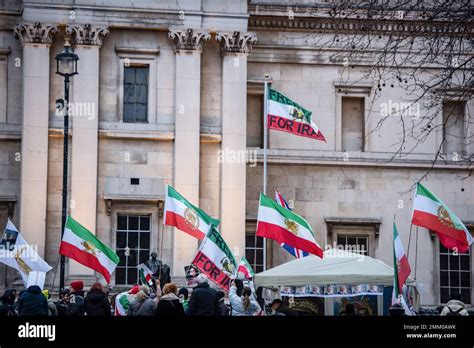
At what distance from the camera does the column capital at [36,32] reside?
3747 centimetres

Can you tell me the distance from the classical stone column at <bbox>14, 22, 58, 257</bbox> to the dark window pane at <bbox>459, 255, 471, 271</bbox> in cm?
1290

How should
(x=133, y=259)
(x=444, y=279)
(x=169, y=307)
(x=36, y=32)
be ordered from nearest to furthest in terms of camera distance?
(x=169, y=307) < (x=36, y=32) < (x=133, y=259) < (x=444, y=279)

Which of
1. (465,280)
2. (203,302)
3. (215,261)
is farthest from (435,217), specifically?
(465,280)

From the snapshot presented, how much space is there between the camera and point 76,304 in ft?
86.8

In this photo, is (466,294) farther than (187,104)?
Yes

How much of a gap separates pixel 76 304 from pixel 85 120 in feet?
40.0

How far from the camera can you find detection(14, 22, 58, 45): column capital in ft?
123

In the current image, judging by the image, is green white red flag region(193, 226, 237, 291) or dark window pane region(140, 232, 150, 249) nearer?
green white red flag region(193, 226, 237, 291)

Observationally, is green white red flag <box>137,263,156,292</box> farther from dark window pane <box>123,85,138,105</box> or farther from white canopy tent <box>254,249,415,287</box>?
dark window pane <box>123,85,138,105</box>

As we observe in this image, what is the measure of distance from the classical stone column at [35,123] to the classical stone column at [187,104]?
364cm

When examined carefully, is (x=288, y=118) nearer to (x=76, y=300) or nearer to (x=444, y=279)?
(x=444, y=279)

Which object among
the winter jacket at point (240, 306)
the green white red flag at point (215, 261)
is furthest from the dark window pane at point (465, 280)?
the winter jacket at point (240, 306)

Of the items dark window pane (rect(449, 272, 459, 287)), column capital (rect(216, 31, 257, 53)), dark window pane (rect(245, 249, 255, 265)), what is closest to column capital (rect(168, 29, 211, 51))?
column capital (rect(216, 31, 257, 53))

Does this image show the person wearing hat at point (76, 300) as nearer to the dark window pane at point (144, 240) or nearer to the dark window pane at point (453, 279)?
the dark window pane at point (144, 240)
